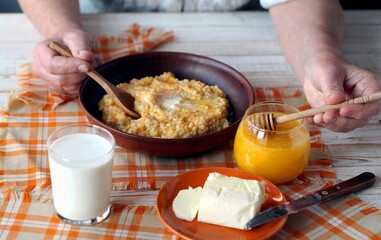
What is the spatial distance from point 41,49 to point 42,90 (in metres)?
0.12

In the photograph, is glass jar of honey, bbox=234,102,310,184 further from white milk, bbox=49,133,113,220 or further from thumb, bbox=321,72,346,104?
white milk, bbox=49,133,113,220

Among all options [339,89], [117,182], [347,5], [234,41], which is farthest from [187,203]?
[347,5]

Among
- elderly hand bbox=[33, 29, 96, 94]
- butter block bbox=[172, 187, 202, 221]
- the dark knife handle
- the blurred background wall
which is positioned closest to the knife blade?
the dark knife handle

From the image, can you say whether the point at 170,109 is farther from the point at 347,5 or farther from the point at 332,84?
the point at 347,5

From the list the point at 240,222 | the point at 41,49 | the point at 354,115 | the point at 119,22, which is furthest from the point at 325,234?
the point at 119,22

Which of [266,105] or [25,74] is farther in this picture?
[25,74]

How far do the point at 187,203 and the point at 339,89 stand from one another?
1.47 feet

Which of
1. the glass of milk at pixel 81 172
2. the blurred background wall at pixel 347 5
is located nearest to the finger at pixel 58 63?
the glass of milk at pixel 81 172

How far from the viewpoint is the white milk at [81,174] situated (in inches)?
43.1

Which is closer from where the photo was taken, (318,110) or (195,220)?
(195,220)

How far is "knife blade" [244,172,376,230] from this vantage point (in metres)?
1.11

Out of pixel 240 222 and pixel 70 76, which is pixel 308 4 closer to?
pixel 70 76

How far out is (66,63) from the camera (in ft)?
4.95

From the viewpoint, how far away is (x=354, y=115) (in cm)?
135
